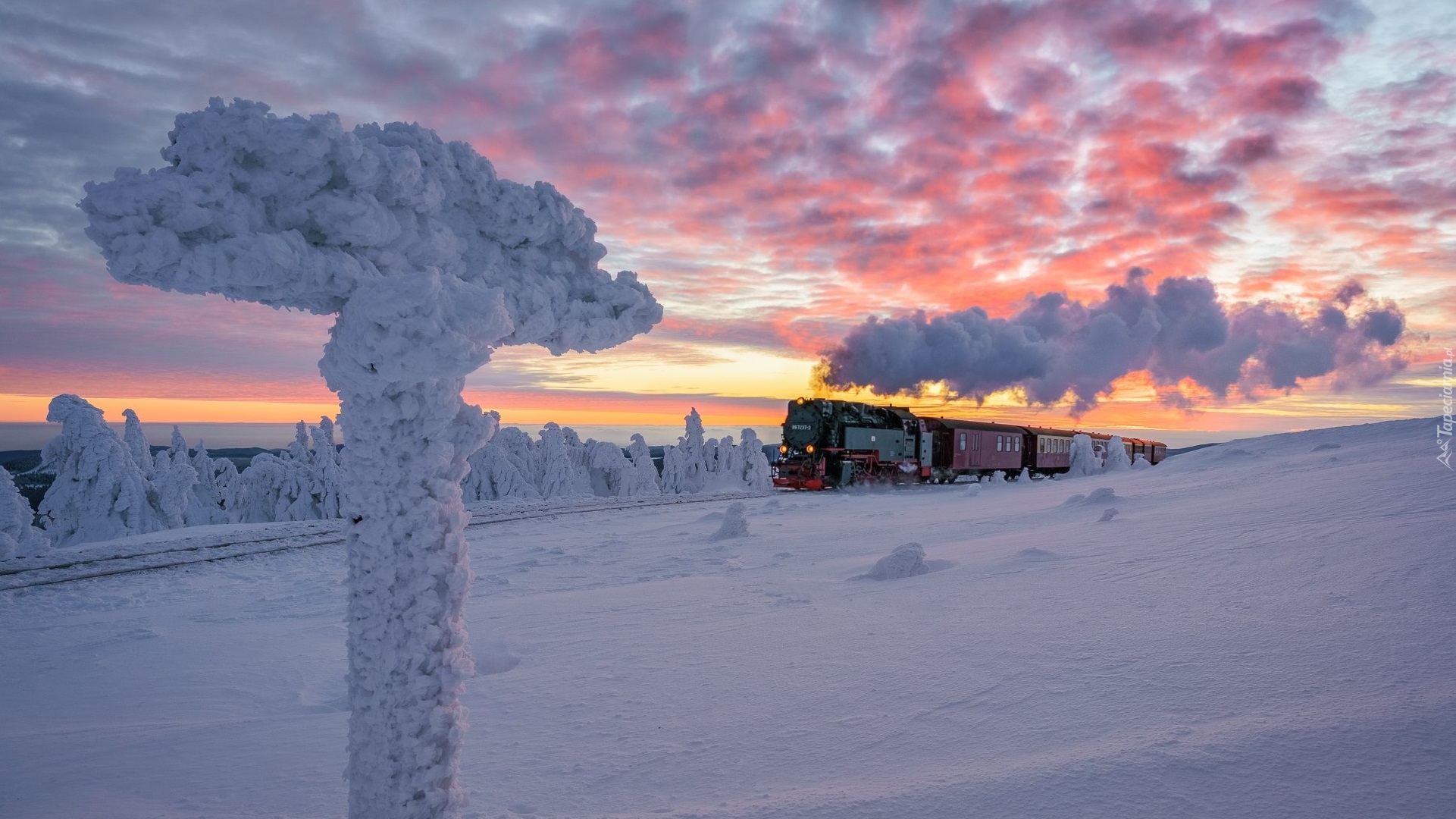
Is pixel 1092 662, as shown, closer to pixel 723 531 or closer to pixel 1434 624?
pixel 1434 624

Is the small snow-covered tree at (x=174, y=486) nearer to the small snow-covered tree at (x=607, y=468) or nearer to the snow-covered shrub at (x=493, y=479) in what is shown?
the snow-covered shrub at (x=493, y=479)

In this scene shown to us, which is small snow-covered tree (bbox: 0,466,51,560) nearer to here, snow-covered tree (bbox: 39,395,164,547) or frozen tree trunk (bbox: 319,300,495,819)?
snow-covered tree (bbox: 39,395,164,547)

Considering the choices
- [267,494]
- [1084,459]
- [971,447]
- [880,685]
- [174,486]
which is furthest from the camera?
[1084,459]

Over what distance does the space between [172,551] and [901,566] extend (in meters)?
15.9

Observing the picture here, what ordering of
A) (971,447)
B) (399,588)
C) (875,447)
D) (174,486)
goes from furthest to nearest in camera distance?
(971,447) → (875,447) → (174,486) → (399,588)

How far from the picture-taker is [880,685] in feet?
19.0

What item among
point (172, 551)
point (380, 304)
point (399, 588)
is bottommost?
point (172, 551)

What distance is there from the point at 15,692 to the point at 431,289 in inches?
322

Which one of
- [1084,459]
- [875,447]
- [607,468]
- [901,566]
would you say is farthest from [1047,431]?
[901,566]

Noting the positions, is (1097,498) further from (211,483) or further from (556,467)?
(211,483)

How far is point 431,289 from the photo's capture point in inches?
137

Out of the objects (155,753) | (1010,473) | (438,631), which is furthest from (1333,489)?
(1010,473)

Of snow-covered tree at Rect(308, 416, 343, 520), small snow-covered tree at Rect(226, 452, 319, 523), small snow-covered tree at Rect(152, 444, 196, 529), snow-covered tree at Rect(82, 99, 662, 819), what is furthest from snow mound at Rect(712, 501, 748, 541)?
small snow-covered tree at Rect(226, 452, 319, 523)

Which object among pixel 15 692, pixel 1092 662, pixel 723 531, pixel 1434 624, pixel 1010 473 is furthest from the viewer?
pixel 1010 473
